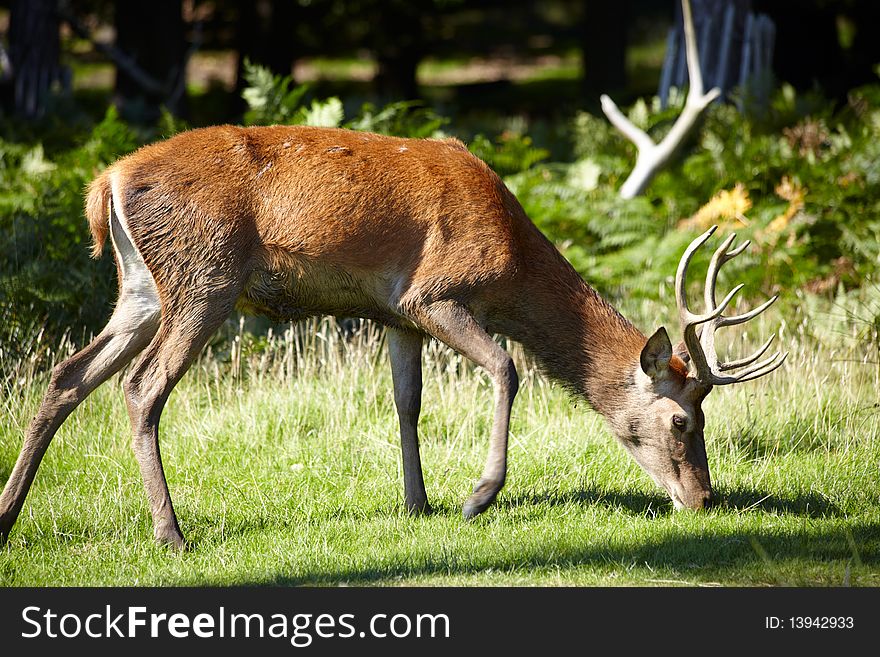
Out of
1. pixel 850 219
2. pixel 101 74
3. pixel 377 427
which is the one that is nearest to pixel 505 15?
pixel 101 74

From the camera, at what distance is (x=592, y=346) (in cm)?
600

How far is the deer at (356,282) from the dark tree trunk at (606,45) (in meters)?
14.6

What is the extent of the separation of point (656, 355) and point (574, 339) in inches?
17.0

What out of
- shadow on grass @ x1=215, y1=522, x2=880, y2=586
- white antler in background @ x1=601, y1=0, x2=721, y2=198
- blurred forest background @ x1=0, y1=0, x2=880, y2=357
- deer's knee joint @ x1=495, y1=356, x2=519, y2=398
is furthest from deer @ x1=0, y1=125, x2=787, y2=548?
white antler in background @ x1=601, y1=0, x2=721, y2=198

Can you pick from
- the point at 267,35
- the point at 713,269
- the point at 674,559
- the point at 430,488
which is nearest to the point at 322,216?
the point at 430,488

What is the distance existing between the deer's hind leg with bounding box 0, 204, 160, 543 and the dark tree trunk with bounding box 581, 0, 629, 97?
15.1m

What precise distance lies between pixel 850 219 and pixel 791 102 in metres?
2.93

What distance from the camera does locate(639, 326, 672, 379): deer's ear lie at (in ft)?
18.8

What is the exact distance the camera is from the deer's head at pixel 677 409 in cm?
579

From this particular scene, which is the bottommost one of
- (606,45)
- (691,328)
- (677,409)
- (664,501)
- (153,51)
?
(664,501)

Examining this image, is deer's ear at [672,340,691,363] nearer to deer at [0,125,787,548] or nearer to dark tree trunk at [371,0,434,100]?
deer at [0,125,787,548]

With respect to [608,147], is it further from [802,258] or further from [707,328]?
[707,328]

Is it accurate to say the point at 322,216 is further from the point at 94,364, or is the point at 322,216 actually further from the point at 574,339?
the point at 574,339

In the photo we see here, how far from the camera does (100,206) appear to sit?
18.7 feet
